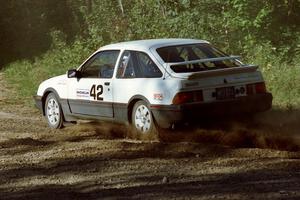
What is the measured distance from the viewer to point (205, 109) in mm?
9164

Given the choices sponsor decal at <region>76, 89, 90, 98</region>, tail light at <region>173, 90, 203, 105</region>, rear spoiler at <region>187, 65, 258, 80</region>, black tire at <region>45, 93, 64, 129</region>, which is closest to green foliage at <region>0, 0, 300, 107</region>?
rear spoiler at <region>187, 65, 258, 80</region>

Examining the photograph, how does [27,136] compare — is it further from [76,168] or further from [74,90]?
[76,168]

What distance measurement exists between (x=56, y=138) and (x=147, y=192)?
4263 millimetres

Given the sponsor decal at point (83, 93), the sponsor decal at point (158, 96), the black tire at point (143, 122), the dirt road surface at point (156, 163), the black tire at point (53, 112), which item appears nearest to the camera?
the dirt road surface at point (156, 163)

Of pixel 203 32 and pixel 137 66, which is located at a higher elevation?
pixel 203 32

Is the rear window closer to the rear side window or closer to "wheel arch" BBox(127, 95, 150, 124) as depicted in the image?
the rear side window

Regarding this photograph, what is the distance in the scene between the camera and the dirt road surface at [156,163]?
247 inches

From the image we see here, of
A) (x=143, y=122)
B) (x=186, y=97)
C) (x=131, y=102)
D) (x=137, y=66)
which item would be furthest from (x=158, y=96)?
(x=137, y=66)

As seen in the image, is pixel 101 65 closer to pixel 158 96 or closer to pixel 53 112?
pixel 53 112

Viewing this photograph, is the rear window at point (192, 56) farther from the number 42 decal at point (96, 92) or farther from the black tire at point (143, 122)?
the number 42 decal at point (96, 92)

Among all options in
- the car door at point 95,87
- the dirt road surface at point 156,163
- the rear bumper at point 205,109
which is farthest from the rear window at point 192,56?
the car door at point 95,87

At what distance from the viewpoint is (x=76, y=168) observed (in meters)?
7.59

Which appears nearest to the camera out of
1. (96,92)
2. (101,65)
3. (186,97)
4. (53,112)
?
(186,97)

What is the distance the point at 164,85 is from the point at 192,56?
0.91 meters
